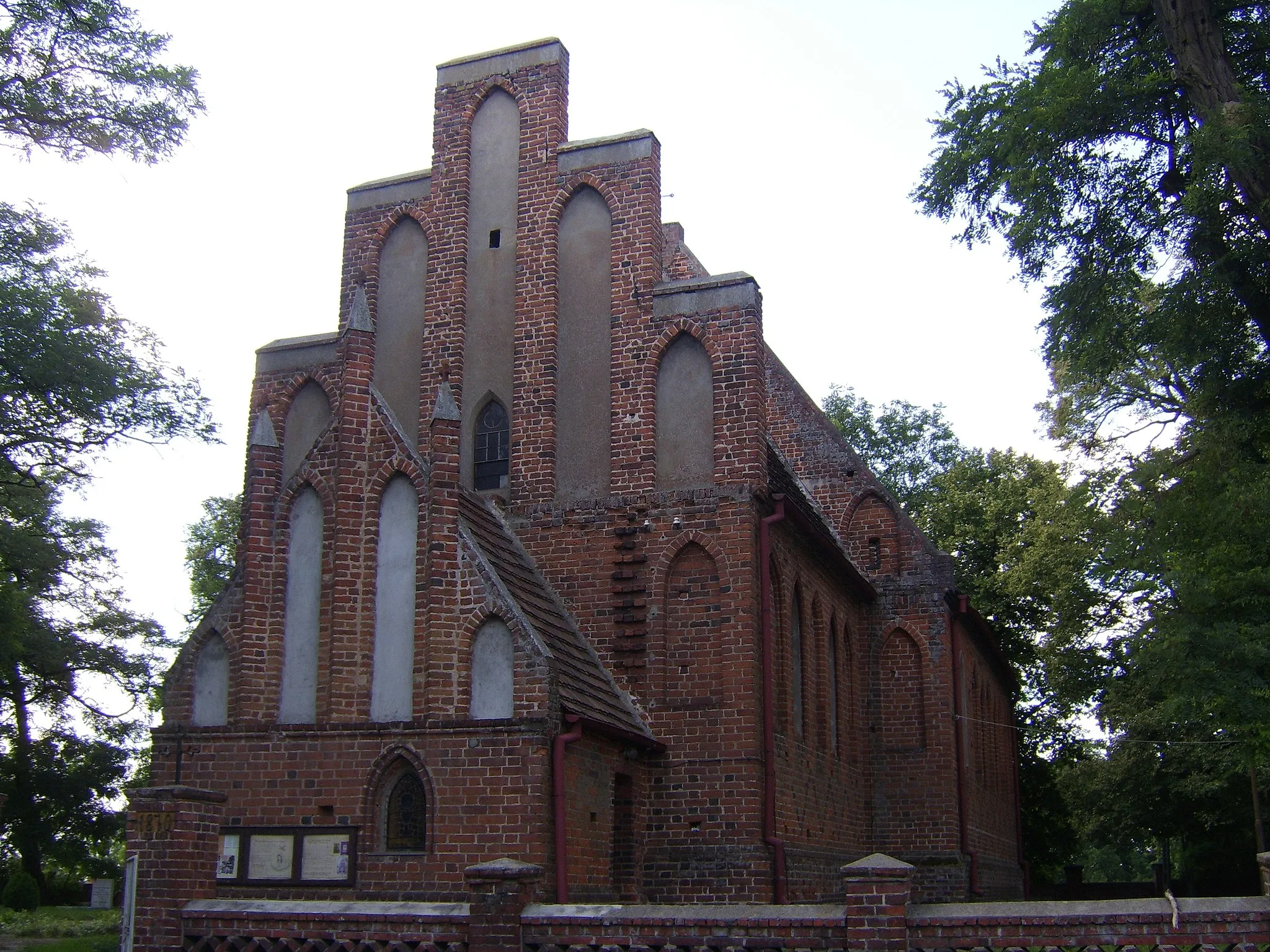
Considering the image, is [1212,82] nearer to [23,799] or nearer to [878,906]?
[878,906]

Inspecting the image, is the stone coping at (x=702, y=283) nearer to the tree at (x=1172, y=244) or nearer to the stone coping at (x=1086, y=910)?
the tree at (x=1172, y=244)

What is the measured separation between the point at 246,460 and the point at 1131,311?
12.7m

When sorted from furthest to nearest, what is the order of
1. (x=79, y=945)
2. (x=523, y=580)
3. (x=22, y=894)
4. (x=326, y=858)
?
(x=22, y=894)
(x=79, y=945)
(x=523, y=580)
(x=326, y=858)

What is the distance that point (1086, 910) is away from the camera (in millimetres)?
8203

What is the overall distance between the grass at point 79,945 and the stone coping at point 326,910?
957cm

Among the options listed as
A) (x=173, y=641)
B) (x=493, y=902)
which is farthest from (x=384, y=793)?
(x=173, y=641)

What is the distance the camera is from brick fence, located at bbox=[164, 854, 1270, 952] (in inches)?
318


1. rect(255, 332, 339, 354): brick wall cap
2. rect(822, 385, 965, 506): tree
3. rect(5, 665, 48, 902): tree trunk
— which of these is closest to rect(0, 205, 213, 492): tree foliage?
rect(255, 332, 339, 354): brick wall cap

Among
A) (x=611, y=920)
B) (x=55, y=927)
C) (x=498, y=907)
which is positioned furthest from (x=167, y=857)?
(x=55, y=927)

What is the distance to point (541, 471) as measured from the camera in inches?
609

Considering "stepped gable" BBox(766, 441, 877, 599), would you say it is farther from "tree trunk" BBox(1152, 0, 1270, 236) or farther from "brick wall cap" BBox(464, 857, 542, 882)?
"tree trunk" BBox(1152, 0, 1270, 236)

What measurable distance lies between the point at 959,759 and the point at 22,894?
72.9 feet

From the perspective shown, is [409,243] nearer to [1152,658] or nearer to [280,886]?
[280,886]

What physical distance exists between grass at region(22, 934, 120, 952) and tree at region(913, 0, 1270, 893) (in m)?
15.9
